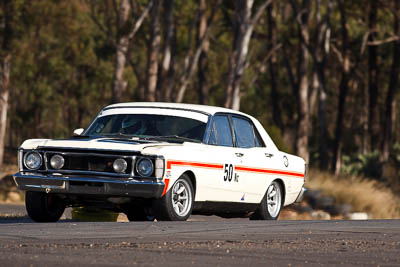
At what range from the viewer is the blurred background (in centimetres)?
3134

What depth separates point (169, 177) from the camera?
1070 cm

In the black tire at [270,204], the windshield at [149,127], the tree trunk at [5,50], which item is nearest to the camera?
the windshield at [149,127]

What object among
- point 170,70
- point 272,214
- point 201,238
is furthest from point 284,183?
point 170,70

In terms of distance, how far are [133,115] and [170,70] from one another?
89.8 ft

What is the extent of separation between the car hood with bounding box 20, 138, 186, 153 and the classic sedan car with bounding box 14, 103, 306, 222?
0.04 ft

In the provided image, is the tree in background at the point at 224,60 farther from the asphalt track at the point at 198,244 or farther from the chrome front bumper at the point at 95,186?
the asphalt track at the point at 198,244

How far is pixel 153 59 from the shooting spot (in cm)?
3203

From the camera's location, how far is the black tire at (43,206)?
444 inches

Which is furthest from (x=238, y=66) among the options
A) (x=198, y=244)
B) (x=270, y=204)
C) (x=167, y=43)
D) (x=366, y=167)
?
(x=198, y=244)

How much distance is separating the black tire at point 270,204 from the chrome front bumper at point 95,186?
259 centimetres

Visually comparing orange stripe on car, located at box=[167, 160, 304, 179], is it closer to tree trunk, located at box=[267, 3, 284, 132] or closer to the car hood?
the car hood

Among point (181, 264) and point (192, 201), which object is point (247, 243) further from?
point (192, 201)

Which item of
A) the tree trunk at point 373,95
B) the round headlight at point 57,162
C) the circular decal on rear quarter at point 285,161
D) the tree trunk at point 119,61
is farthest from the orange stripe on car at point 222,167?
the tree trunk at point 373,95

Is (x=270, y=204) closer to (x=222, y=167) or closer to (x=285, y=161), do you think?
(x=285, y=161)
